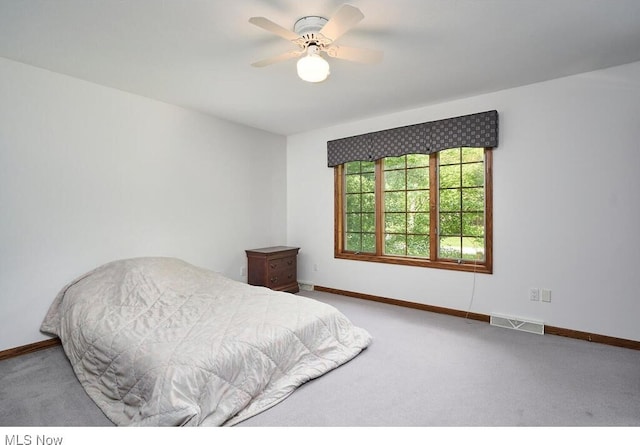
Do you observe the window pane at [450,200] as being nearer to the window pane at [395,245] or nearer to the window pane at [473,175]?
the window pane at [473,175]

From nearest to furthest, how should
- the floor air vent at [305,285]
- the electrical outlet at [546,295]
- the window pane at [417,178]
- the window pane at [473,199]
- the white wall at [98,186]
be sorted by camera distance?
the white wall at [98,186] < the electrical outlet at [546,295] < the window pane at [473,199] < the window pane at [417,178] < the floor air vent at [305,285]

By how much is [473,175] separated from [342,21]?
242 cm

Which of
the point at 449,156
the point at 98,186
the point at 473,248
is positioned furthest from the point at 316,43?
the point at 473,248

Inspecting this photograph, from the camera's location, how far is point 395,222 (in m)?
4.18

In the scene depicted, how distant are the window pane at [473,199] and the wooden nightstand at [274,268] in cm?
226

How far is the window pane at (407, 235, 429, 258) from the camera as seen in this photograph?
12.9 ft

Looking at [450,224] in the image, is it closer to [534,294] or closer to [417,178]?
[417,178]

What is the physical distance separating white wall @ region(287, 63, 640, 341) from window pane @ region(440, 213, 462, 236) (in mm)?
394

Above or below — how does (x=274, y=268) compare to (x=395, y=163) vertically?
below

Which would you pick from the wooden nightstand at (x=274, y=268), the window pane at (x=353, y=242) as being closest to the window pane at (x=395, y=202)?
the window pane at (x=353, y=242)

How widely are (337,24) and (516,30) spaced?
4.19 ft

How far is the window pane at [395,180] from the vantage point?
4.11 m

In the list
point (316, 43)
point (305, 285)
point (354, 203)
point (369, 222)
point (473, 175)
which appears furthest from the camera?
point (305, 285)

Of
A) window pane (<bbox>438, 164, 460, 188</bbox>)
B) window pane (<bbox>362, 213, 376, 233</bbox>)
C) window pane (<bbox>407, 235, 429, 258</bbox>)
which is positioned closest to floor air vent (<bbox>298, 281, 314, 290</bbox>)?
window pane (<bbox>362, 213, 376, 233</bbox>)
